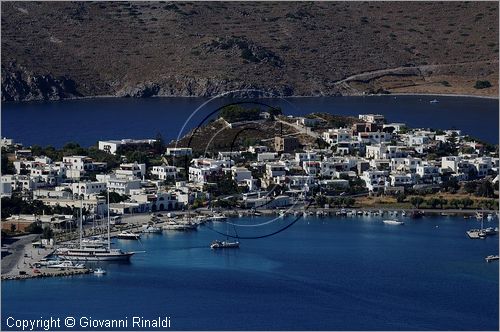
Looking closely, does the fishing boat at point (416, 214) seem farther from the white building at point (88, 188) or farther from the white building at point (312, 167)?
the white building at point (88, 188)

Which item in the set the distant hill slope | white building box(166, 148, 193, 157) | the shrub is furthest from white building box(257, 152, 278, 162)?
the shrub

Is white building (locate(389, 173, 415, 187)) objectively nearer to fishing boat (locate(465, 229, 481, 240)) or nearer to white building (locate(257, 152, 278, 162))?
white building (locate(257, 152, 278, 162))

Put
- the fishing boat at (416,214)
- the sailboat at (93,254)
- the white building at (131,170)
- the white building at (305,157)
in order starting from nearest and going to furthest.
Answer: the sailboat at (93,254), the fishing boat at (416,214), the white building at (131,170), the white building at (305,157)

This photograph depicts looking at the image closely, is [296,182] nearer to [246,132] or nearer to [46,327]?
[246,132]

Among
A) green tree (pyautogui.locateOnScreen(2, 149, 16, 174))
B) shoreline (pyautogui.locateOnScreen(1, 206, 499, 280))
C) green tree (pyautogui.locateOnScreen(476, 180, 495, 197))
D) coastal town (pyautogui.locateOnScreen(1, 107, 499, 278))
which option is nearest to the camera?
shoreline (pyautogui.locateOnScreen(1, 206, 499, 280))

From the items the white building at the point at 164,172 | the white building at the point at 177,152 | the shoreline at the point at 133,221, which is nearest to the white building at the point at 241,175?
the white building at the point at 164,172

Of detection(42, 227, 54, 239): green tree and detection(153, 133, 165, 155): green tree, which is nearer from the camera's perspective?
detection(42, 227, 54, 239): green tree
